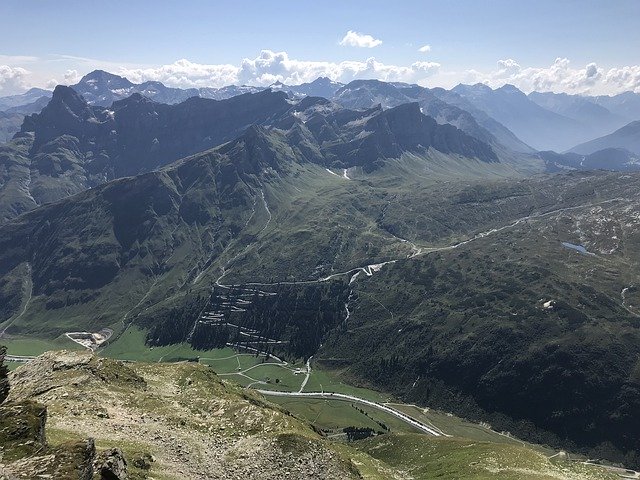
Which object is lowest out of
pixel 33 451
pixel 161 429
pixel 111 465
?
pixel 161 429

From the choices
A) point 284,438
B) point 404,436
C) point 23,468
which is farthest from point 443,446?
point 23,468

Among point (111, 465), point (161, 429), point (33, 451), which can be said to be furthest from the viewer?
point (161, 429)

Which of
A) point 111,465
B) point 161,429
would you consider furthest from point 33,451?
point 161,429

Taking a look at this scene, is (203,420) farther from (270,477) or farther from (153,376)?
(153,376)

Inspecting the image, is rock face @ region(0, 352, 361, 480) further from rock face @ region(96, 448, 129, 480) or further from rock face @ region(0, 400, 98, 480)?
rock face @ region(0, 400, 98, 480)

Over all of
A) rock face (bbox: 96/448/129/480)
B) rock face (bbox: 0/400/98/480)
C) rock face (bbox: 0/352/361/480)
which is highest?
rock face (bbox: 0/400/98/480)

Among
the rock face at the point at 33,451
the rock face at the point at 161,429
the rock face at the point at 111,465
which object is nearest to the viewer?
the rock face at the point at 33,451

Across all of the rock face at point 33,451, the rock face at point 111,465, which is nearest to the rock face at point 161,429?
the rock face at point 111,465

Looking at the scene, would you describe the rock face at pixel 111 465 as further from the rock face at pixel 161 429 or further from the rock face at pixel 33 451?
the rock face at pixel 33 451

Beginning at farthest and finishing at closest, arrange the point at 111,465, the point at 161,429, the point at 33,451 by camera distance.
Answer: the point at 161,429 < the point at 111,465 < the point at 33,451

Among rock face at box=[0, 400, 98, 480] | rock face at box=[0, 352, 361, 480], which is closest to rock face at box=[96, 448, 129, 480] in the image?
rock face at box=[0, 352, 361, 480]

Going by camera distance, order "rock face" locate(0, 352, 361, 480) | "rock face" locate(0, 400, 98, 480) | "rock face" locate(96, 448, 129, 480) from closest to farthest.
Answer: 1. "rock face" locate(0, 400, 98, 480)
2. "rock face" locate(96, 448, 129, 480)
3. "rock face" locate(0, 352, 361, 480)

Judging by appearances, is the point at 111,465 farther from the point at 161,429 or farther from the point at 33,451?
the point at 161,429
